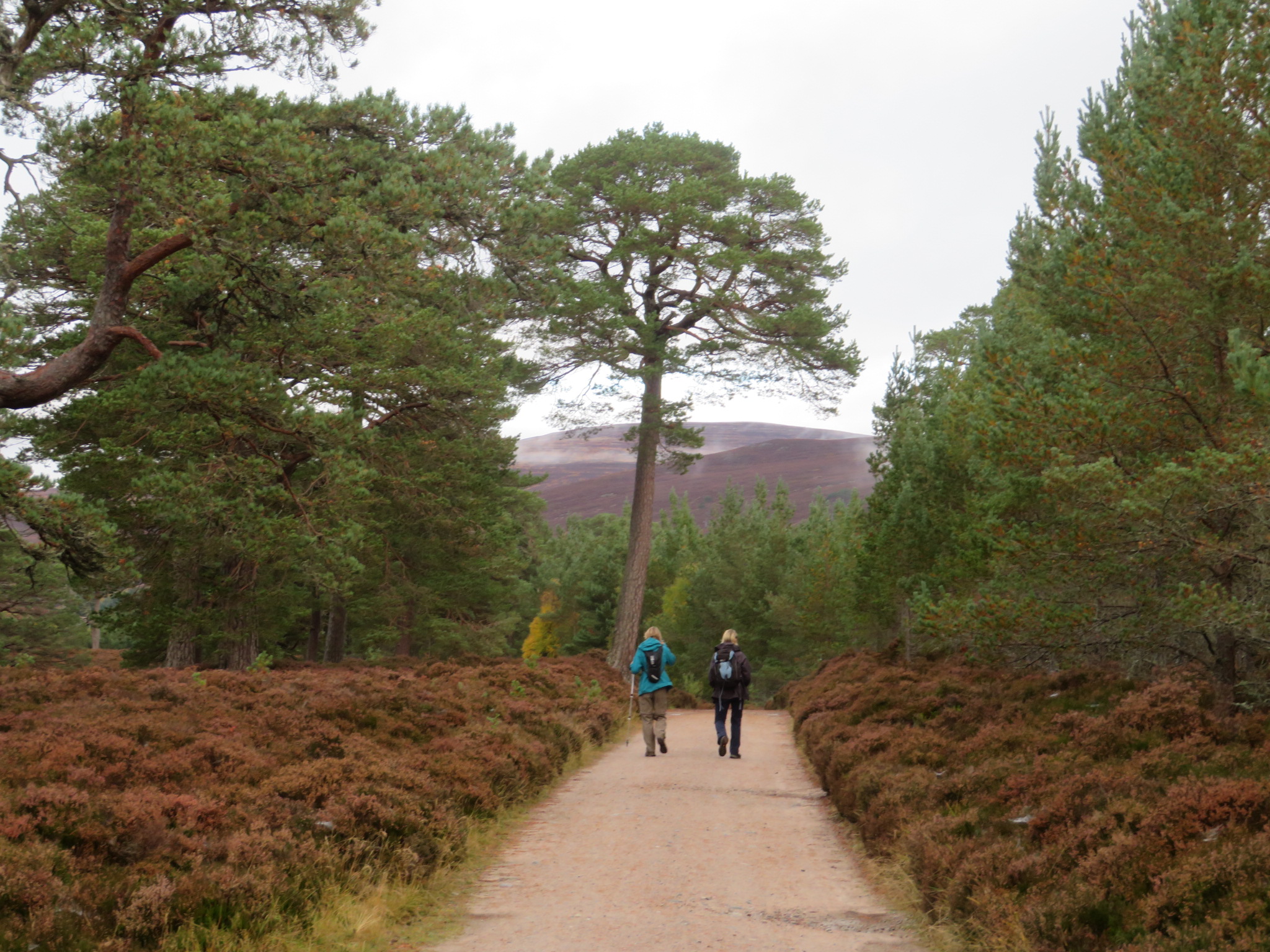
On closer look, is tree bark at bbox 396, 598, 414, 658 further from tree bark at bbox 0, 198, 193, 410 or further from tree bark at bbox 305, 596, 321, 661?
tree bark at bbox 0, 198, 193, 410

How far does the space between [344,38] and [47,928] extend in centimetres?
1180

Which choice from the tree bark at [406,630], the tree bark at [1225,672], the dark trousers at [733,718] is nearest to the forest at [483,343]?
the tree bark at [1225,672]

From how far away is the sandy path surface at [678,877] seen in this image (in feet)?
19.0

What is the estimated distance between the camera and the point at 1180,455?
31.4ft

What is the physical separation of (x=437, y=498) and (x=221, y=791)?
46.6 feet

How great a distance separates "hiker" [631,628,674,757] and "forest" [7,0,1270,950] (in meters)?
1.07

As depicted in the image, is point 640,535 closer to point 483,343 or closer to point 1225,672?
point 483,343

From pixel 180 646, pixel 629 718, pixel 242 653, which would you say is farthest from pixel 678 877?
pixel 180 646

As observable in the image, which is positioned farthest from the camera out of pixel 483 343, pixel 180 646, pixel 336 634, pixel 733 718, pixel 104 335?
pixel 336 634

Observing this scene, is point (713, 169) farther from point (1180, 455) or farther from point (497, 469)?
point (1180, 455)

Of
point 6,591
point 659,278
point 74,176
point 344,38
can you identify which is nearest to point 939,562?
point 659,278

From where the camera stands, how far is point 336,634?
27.4 m

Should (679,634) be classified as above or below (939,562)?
below

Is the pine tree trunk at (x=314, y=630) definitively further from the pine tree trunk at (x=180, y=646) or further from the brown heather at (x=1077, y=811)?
the brown heather at (x=1077, y=811)
